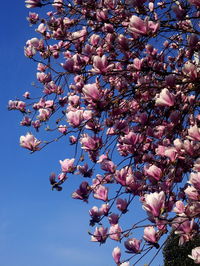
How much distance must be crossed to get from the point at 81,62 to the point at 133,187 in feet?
4.00

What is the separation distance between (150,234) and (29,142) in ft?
4.41

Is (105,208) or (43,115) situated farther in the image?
(43,115)

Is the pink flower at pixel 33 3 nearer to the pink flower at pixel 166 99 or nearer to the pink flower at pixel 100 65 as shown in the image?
the pink flower at pixel 100 65

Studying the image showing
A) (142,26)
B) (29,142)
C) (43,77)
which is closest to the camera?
(142,26)

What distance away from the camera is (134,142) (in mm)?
3461

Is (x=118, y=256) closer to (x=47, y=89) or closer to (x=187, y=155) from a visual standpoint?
(x=187, y=155)

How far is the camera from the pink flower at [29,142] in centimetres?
359

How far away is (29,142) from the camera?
11.8 feet

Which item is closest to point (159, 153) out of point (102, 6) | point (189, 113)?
point (189, 113)

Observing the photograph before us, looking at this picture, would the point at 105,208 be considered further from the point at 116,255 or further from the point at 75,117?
the point at 75,117

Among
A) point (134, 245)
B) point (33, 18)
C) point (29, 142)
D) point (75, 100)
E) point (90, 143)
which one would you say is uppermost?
point (33, 18)

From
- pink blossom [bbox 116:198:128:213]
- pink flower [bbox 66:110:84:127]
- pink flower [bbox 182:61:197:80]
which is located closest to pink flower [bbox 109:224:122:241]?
pink blossom [bbox 116:198:128:213]

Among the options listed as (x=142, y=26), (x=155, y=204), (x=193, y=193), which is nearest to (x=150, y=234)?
(x=155, y=204)

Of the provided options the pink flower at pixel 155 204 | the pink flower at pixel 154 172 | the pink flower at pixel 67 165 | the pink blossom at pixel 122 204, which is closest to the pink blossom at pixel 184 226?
the pink flower at pixel 155 204
